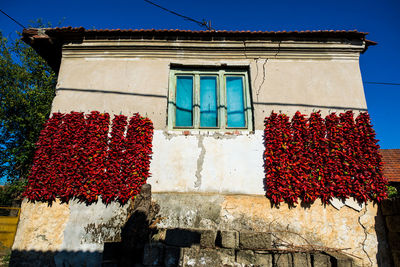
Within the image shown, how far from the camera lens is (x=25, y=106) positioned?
14219mm

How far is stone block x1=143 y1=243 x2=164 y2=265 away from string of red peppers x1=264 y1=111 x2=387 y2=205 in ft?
8.38

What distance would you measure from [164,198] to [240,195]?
1.74 m

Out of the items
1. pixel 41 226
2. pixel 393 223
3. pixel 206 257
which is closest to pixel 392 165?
pixel 393 223

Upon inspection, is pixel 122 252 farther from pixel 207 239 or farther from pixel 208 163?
pixel 208 163

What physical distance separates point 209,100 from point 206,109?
278 mm

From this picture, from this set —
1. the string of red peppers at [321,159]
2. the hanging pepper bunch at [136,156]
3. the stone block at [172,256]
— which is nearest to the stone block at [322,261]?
the string of red peppers at [321,159]

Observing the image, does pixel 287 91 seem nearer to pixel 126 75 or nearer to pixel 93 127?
pixel 126 75

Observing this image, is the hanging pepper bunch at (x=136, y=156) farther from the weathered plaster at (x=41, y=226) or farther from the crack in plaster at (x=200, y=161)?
the weathered plaster at (x=41, y=226)

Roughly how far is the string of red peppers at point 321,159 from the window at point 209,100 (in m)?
0.88

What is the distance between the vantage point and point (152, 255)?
3.61 m

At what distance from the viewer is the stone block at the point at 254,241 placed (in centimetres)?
377

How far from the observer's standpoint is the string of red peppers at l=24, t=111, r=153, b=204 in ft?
15.4

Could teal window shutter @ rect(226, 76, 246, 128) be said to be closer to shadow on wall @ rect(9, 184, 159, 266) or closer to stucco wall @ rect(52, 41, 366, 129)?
stucco wall @ rect(52, 41, 366, 129)

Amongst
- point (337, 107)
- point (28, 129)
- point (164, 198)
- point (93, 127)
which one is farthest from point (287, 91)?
point (28, 129)
